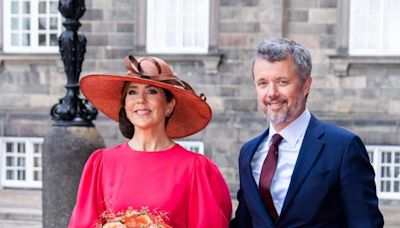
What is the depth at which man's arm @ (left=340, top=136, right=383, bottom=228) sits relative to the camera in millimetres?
2842

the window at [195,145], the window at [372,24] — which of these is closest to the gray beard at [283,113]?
the window at [195,145]

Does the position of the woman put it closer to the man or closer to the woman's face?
the woman's face

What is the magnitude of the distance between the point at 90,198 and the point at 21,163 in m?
9.98

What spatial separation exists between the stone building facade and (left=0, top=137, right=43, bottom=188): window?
61.2 inches

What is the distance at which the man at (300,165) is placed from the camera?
2869mm

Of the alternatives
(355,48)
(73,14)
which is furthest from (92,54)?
(73,14)

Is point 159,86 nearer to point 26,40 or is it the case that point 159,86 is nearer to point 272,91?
point 272,91

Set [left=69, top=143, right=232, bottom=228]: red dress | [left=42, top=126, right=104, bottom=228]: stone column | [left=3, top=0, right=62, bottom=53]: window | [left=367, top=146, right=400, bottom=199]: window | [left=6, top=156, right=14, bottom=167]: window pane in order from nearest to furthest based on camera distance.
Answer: [left=69, top=143, right=232, bottom=228]: red dress, [left=42, top=126, right=104, bottom=228]: stone column, [left=367, top=146, right=400, bottom=199]: window, [left=3, top=0, right=62, bottom=53]: window, [left=6, top=156, right=14, bottom=167]: window pane

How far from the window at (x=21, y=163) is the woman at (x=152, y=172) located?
31.6ft

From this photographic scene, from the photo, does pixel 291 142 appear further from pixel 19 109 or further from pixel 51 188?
pixel 19 109

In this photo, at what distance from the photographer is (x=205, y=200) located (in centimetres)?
320

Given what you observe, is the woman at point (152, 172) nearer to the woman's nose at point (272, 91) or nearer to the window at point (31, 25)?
the woman's nose at point (272, 91)

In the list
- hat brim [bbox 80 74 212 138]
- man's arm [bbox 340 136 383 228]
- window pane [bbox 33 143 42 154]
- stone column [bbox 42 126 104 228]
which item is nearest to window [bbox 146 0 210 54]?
window pane [bbox 33 143 42 154]

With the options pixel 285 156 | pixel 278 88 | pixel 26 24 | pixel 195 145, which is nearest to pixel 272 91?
pixel 278 88
